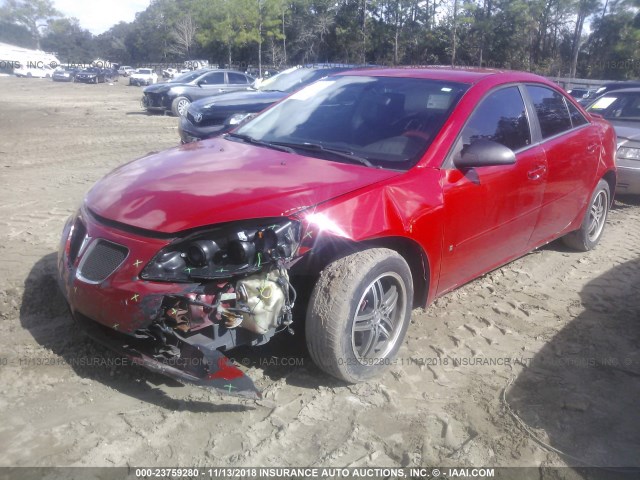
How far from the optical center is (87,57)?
80.4 m

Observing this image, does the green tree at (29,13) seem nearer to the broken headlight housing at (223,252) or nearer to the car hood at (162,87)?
the car hood at (162,87)

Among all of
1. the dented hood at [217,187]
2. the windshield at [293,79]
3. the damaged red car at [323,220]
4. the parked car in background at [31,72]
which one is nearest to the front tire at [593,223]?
Result: the damaged red car at [323,220]

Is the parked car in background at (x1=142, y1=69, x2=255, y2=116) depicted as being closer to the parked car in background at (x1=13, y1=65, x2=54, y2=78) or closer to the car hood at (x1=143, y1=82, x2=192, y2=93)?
the car hood at (x1=143, y1=82, x2=192, y2=93)

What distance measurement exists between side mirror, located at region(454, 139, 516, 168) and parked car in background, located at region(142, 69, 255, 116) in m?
14.6

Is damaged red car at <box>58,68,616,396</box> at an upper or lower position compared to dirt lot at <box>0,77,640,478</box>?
→ upper

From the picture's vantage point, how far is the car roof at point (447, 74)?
3.92 metres

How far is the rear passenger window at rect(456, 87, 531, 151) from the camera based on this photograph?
367 cm

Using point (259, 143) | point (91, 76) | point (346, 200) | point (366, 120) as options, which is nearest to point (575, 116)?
point (366, 120)

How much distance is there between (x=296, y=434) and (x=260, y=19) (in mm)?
50441

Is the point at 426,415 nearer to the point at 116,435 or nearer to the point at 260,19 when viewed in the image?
the point at 116,435

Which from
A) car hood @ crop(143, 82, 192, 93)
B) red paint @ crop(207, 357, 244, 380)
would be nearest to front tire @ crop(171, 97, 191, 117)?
car hood @ crop(143, 82, 192, 93)

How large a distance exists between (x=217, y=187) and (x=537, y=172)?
2379 millimetres

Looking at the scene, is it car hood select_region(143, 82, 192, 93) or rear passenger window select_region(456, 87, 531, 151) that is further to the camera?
car hood select_region(143, 82, 192, 93)

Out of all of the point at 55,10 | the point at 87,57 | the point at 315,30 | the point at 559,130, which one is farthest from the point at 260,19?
the point at 55,10
